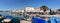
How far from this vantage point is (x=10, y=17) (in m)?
1.43

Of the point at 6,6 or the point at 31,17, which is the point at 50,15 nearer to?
the point at 31,17

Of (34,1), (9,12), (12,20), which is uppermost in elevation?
(34,1)

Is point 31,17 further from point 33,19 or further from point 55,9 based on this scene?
point 55,9

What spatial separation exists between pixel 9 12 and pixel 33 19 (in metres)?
0.37

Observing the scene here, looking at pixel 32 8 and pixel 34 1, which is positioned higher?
pixel 34 1

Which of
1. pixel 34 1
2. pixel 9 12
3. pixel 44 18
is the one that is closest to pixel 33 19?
pixel 44 18

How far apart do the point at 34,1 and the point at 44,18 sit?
29 centimetres

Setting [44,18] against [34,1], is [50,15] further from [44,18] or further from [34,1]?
[34,1]

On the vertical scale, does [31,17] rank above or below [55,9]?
below

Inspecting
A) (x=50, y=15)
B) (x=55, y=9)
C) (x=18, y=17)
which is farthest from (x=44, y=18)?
(x=18, y=17)

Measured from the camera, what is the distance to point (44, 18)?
4.50 feet

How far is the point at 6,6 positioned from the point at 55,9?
736 mm

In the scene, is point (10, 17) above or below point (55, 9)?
below

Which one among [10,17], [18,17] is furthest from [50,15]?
[10,17]
